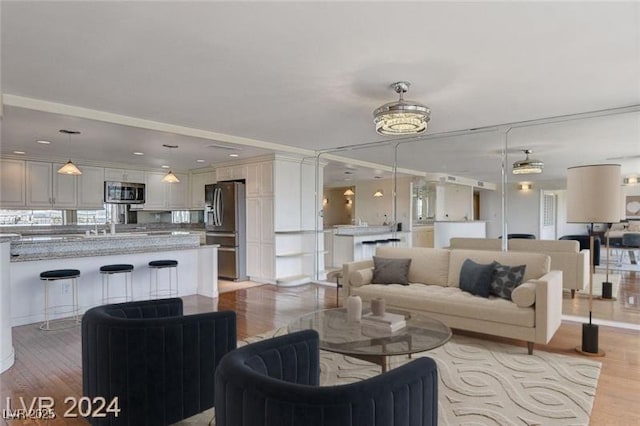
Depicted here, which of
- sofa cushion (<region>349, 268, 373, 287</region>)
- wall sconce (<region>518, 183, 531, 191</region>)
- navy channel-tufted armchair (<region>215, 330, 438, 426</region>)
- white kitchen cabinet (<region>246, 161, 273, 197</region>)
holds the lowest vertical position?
sofa cushion (<region>349, 268, 373, 287</region>)

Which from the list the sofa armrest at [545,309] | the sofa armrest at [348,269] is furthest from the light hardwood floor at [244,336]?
the sofa armrest at [348,269]

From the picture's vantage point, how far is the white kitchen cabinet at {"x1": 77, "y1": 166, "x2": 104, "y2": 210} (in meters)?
7.66

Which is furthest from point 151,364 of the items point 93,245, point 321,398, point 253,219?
point 253,219

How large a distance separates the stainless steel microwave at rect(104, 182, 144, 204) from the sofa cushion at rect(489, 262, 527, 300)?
25.0 feet

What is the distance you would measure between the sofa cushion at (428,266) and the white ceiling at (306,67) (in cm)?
179

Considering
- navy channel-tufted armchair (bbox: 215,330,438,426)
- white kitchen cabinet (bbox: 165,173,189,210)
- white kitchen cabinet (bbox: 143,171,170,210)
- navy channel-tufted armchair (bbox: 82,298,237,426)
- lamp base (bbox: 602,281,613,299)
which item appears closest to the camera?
navy channel-tufted armchair (bbox: 215,330,438,426)

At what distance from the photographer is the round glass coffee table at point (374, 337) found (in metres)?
2.46

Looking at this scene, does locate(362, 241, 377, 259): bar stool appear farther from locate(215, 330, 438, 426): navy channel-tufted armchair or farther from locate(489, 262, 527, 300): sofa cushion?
locate(215, 330, 438, 426): navy channel-tufted armchair

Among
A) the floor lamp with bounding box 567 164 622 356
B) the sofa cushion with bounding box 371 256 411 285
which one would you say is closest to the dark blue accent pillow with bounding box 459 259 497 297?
the sofa cushion with bounding box 371 256 411 285

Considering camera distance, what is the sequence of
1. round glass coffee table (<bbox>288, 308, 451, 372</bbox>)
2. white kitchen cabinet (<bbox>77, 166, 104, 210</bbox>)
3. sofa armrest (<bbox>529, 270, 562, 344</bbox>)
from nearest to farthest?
round glass coffee table (<bbox>288, 308, 451, 372</bbox>)
sofa armrest (<bbox>529, 270, 562, 344</bbox>)
white kitchen cabinet (<bbox>77, 166, 104, 210</bbox>)

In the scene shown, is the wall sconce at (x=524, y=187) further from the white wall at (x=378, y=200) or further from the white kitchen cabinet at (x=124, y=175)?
the white kitchen cabinet at (x=124, y=175)

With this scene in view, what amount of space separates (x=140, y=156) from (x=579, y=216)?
7.13 meters

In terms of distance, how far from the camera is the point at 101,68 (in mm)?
3092

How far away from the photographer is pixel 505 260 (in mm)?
4184
